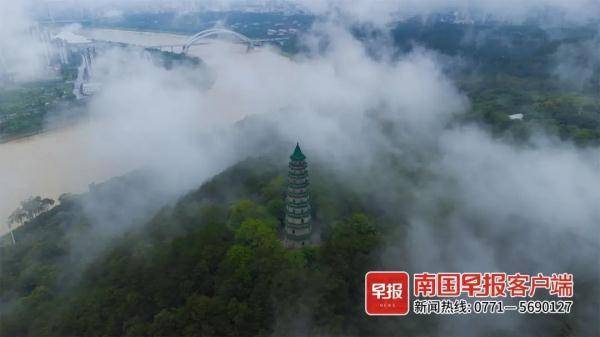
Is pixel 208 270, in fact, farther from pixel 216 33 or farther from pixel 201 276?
pixel 216 33

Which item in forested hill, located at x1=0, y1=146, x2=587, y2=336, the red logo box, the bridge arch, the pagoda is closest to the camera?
the red logo box

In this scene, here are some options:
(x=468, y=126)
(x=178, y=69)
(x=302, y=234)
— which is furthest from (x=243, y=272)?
(x=178, y=69)

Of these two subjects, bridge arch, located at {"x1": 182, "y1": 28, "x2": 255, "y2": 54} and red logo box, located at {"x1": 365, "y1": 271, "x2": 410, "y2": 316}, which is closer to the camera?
red logo box, located at {"x1": 365, "y1": 271, "x2": 410, "y2": 316}

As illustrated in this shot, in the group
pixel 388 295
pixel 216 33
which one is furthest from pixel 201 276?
pixel 216 33

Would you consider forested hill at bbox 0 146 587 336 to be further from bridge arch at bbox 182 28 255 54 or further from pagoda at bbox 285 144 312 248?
bridge arch at bbox 182 28 255 54

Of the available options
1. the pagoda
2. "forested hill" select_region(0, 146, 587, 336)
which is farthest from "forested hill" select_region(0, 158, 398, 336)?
the pagoda

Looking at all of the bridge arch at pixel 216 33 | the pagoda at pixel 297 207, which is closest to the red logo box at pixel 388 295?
the pagoda at pixel 297 207
